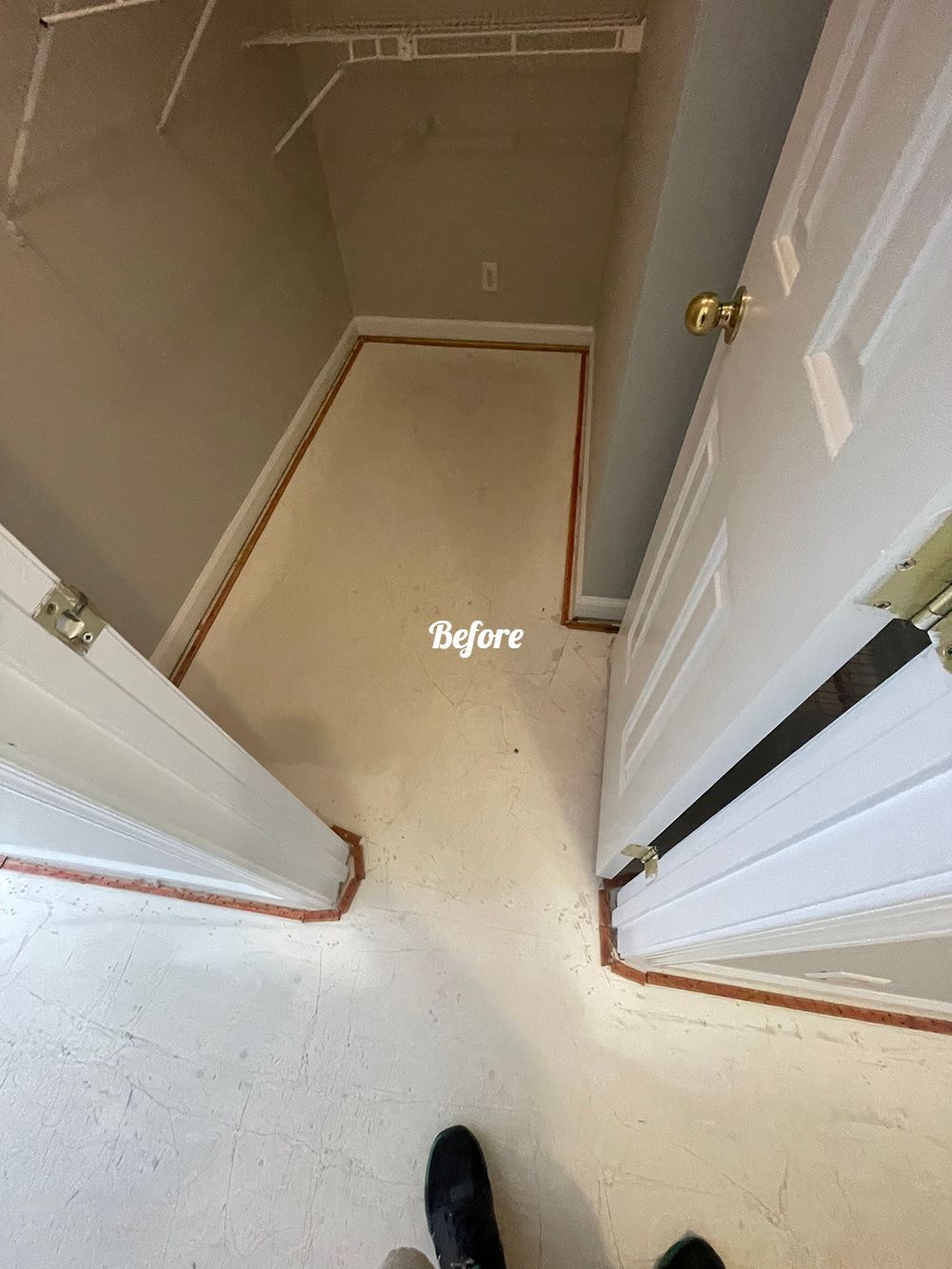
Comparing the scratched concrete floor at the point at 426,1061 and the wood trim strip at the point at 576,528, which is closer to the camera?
the scratched concrete floor at the point at 426,1061

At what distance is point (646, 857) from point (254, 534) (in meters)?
1.43

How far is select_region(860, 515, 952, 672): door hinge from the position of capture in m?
0.30

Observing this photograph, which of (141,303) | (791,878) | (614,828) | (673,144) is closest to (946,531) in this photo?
(791,878)

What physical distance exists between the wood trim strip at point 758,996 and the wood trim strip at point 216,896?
0.51 meters

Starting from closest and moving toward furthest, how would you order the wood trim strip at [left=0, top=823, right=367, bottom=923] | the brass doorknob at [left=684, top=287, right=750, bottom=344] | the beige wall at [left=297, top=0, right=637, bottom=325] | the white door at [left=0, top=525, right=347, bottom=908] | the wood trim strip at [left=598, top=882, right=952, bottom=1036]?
the white door at [left=0, top=525, right=347, bottom=908] → the brass doorknob at [left=684, top=287, right=750, bottom=344] → the wood trim strip at [left=598, top=882, right=952, bottom=1036] → the wood trim strip at [left=0, top=823, right=367, bottom=923] → the beige wall at [left=297, top=0, right=637, bottom=325]

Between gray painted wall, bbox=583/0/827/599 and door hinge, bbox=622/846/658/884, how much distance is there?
679mm

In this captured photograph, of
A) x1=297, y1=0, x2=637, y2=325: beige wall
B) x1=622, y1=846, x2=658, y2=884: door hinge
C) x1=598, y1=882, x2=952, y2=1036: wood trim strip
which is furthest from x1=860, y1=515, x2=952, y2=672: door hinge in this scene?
x1=297, y1=0, x2=637, y2=325: beige wall

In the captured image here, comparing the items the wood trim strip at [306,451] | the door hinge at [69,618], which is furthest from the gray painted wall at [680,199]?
the door hinge at [69,618]

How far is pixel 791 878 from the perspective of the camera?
0.51 m

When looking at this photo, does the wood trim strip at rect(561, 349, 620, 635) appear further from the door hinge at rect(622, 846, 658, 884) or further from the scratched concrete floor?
the door hinge at rect(622, 846, 658, 884)

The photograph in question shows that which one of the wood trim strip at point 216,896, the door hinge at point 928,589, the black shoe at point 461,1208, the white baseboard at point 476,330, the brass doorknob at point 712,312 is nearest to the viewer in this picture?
the door hinge at point 928,589

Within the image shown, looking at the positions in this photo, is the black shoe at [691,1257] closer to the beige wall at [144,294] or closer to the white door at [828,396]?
the white door at [828,396]

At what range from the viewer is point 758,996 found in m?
1.07

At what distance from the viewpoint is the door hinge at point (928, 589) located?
30 cm
